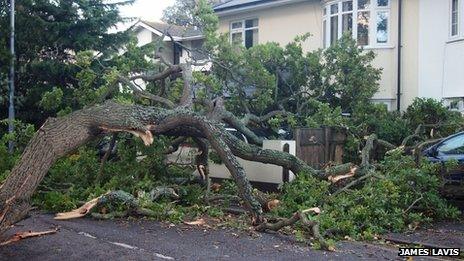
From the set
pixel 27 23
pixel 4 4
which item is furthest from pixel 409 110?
pixel 4 4

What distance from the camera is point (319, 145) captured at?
13.3 metres

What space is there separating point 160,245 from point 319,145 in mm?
6657

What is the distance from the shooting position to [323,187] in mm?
9969

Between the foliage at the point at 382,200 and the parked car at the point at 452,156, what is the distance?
33 cm

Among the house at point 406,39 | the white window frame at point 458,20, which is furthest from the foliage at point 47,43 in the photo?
the white window frame at point 458,20

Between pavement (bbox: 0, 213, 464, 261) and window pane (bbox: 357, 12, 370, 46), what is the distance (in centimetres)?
1027

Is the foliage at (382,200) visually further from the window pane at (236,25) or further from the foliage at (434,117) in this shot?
the window pane at (236,25)

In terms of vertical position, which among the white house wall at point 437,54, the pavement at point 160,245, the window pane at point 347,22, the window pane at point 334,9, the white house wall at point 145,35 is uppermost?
the white house wall at point 145,35

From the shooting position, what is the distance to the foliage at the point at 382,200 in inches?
353

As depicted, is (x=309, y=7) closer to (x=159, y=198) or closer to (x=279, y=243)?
(x=159, y=198)

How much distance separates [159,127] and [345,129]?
5826 millimetres

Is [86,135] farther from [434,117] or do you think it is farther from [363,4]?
[363,4]

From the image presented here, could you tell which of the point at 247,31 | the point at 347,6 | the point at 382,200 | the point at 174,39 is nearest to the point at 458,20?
the point at 347,6

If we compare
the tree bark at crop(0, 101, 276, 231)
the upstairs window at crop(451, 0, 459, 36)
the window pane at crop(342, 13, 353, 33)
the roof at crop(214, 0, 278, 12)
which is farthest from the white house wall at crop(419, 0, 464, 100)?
the tree bark at crop(0, 101, 276, 231)
